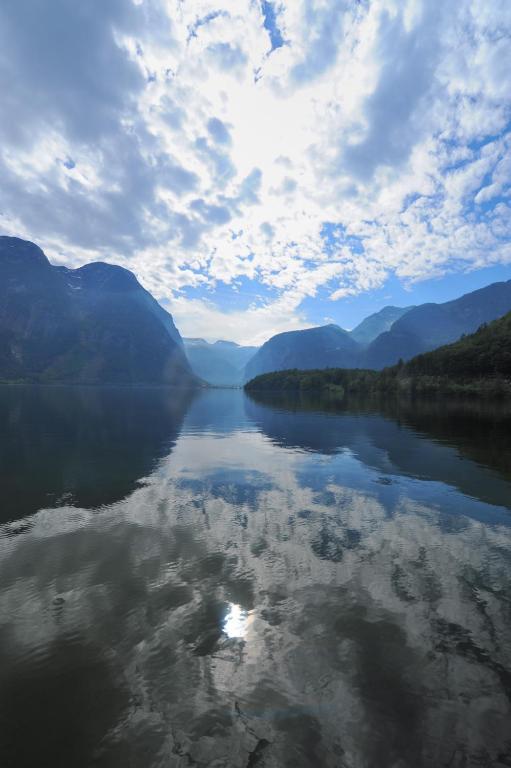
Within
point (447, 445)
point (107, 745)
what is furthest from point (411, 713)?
point (447, 445)

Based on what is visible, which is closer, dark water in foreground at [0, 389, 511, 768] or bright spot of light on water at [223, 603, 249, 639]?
dark water in foreground at [0, 389, 511, 768]

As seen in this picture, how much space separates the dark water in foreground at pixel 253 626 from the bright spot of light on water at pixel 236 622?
0.18ft

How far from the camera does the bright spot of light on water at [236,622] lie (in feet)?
37.0

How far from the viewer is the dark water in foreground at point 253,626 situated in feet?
25.3

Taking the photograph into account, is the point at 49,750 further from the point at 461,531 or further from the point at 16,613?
the point at 461,531

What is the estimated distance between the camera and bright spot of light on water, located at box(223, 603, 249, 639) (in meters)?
11.3

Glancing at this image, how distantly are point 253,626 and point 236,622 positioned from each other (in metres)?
0.57

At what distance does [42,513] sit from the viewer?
2166cm

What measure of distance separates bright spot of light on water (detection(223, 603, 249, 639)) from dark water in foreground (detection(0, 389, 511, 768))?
0.18 feet

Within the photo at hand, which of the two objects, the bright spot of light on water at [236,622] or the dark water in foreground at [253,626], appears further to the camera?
the bright spot of light on water at [236,622]

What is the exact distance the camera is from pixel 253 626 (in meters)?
11.7

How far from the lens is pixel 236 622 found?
11.8 metres

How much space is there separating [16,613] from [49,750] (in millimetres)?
6048

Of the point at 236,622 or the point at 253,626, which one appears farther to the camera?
the point at 236,622
